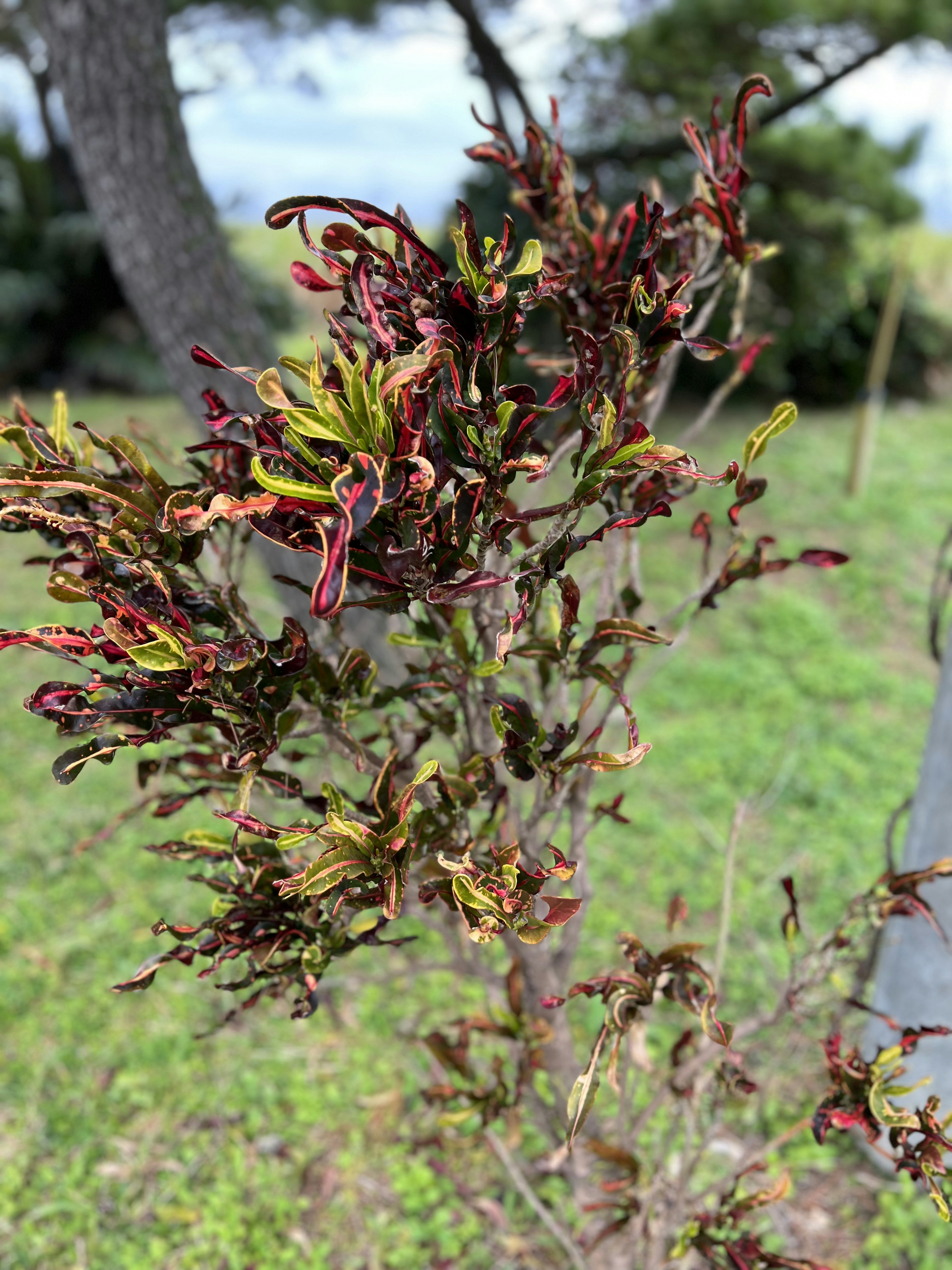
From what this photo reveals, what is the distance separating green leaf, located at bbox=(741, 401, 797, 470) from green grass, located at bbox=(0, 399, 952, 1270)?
519 millimetres

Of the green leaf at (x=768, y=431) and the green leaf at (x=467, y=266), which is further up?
the green leaf at (x=467, y=266)

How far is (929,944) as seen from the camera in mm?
1667

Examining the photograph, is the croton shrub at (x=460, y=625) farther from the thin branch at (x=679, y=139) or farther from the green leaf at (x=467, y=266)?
the thin branch at (x=679, y=139)

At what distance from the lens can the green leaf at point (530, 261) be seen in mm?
780

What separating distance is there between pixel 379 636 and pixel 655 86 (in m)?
3.97

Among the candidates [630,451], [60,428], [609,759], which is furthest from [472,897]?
[60,428]

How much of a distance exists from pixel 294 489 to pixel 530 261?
0.30 m

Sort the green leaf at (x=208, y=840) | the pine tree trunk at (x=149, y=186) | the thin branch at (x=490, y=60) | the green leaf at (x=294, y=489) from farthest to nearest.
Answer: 1. the thin branch at (x=490, y=60)
2. the pine tree trunk at (x=149, y=186)
3. the green leaf at (x=208, y=840)
4. the green leaf at (x=294, y=489)

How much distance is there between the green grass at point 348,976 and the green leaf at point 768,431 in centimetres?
52

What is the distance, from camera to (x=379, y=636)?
9.59 feet

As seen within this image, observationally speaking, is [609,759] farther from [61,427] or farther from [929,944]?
[929,944]

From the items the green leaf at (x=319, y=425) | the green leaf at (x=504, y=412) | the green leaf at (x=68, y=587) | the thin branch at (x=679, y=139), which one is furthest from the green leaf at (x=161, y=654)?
the thin branch at (x=679, y=139)

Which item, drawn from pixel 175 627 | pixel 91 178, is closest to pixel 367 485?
pixel 175 627

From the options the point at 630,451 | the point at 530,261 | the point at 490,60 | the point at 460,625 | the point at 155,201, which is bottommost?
the point at 460,625
